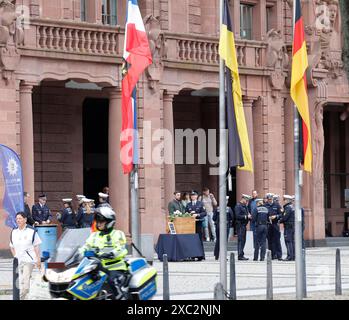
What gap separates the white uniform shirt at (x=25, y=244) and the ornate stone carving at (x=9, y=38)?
16699 millimetres

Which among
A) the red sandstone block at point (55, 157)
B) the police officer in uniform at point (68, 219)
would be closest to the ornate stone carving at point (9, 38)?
the police officer in uniform at point (68, 219)

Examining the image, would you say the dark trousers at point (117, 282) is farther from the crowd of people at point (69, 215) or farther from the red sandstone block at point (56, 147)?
the red sandstone block at point (56, 147)

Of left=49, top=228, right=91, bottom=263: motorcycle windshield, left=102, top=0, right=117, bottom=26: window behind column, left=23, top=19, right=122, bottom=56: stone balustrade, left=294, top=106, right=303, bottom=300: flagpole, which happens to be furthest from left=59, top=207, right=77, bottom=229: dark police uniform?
left=49, top=228, right=91, bottom=263: motorcycle windshield

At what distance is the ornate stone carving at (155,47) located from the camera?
45.6 m

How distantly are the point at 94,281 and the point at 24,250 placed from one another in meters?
4.91

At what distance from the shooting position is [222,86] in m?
24.9

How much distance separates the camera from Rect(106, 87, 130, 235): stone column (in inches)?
1781

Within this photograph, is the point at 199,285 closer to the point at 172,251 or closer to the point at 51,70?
the point at 172,251

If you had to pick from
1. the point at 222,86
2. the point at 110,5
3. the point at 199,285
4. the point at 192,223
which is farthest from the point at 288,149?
the point at 222,86

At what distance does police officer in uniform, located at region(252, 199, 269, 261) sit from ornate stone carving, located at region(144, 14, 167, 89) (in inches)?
277

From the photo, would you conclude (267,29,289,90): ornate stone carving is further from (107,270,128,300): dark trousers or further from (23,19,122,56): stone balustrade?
(107,270,128,300): dark trousers

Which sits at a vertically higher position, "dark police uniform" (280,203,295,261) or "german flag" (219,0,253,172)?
"german flag" (219,0,253,172)

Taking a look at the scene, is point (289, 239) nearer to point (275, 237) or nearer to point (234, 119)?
point (275, 237)

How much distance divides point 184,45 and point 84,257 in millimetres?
27948
